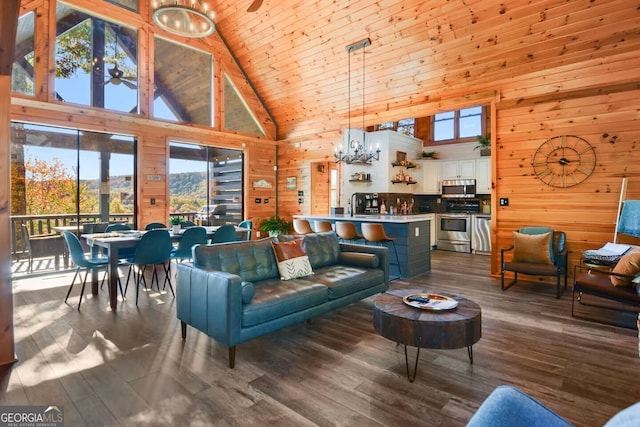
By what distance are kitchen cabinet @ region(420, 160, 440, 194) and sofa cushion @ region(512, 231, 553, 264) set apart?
4.10 metres

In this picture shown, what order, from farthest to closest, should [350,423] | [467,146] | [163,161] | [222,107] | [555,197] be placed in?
[467,146], [222,107], [163,161], [555,197], [350,423]

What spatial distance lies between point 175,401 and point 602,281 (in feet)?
13.5

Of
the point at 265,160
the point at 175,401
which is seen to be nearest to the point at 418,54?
the point at 265,160

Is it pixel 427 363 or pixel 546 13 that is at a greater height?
pixel 546 13

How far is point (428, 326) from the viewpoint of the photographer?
2.31 metres

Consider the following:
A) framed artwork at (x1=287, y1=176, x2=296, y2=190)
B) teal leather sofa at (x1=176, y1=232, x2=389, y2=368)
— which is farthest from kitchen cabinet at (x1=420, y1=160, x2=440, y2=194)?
teal leather sofa at (x1=176, y1=232, x2=389, y2=368)

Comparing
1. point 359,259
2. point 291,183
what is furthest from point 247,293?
point 291,183

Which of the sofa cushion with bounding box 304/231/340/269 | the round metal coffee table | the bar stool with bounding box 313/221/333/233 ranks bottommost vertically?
the round metal coffee table

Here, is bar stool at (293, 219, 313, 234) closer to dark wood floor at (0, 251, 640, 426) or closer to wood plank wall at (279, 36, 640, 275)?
dark wood floor at (0, 251, 640, 426)

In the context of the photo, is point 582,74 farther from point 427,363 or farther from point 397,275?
point 427,363

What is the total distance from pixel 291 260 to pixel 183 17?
2785mm

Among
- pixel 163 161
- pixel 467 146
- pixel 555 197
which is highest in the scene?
pixel 467 146

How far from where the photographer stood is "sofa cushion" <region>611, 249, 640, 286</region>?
3.26 metres

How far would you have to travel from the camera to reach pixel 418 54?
5676mm
